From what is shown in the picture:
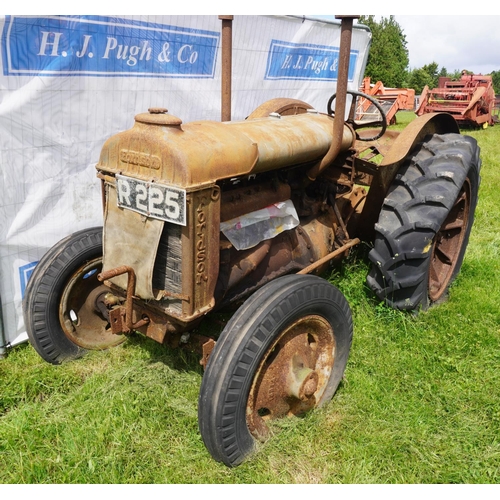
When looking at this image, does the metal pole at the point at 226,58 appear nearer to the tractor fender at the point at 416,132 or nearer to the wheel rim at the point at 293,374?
the tractor fender at the point at 416,132

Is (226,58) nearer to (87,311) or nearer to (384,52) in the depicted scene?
(87,311)

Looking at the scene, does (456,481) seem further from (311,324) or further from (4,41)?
(4,41)

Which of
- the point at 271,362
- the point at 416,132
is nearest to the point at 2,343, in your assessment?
the point at 271,362

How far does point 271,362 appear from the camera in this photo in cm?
241

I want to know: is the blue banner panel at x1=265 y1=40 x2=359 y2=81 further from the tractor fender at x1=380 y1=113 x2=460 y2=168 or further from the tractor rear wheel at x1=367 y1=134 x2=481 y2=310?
the tractor rear wheel at x1=367 y1=134 x2=481 y2=310

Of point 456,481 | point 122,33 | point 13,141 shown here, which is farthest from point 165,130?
point 456,481

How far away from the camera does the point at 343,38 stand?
8.62ft

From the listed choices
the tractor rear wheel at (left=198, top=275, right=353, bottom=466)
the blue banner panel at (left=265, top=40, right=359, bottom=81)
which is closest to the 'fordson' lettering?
the tractor rear wheel at (left=198, top=275, right=353, bottom=466)

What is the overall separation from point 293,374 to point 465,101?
14.1 m

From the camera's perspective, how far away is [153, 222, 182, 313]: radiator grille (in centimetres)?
224

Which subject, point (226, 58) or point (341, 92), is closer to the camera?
point (341, 92)

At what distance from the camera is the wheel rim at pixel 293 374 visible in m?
2.37

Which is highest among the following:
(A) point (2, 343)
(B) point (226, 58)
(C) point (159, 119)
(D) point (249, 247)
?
(B) point (226, 58)

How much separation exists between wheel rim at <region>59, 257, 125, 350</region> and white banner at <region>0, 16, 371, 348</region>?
0.60 meters
